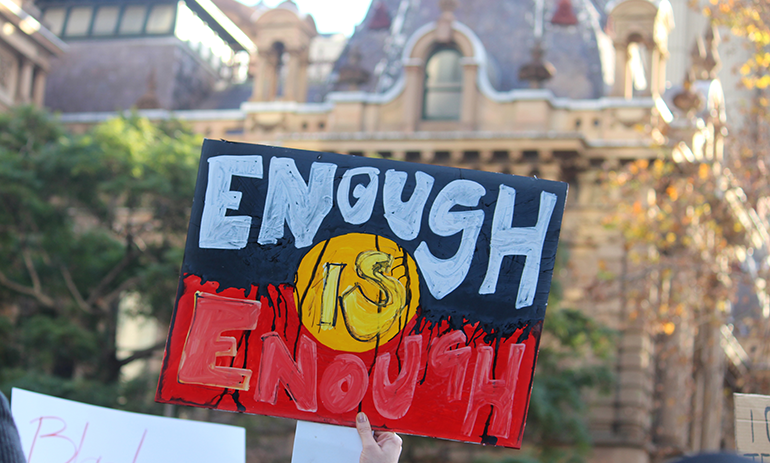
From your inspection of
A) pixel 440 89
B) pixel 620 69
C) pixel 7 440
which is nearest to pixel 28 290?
pixel 440 89

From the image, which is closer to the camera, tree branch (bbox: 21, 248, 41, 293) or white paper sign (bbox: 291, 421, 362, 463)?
white paper sign (bbox: 291, 421, 362, 463)

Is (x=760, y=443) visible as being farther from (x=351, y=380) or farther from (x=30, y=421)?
(x=30, y=421)

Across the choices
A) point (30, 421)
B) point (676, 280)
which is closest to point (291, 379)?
point (30, 421)

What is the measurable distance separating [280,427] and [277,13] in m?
10.0

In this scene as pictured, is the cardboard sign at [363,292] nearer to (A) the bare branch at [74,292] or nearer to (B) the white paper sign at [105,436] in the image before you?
(B) the white paper sign at [105,436]

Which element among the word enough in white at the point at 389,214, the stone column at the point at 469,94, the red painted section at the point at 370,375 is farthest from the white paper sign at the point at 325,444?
the stone column at the point at 469,94

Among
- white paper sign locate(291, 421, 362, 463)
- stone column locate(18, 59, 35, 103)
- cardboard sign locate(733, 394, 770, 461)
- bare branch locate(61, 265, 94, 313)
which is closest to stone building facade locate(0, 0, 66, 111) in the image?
stone column locate(18, 59, 35, 103)

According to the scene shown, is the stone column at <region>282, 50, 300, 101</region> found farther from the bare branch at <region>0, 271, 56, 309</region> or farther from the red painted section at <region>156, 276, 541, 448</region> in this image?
the red painted section at <region>156, 276, 541, 448</region>

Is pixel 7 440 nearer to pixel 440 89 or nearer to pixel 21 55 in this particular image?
pixel 440 89

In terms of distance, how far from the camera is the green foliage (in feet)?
55.7

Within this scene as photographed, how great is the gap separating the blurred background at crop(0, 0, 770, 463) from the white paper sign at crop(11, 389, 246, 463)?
11.3m

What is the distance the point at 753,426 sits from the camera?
4445mm

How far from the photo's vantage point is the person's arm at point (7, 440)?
2.23m

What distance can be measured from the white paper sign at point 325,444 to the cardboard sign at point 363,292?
4 cm
